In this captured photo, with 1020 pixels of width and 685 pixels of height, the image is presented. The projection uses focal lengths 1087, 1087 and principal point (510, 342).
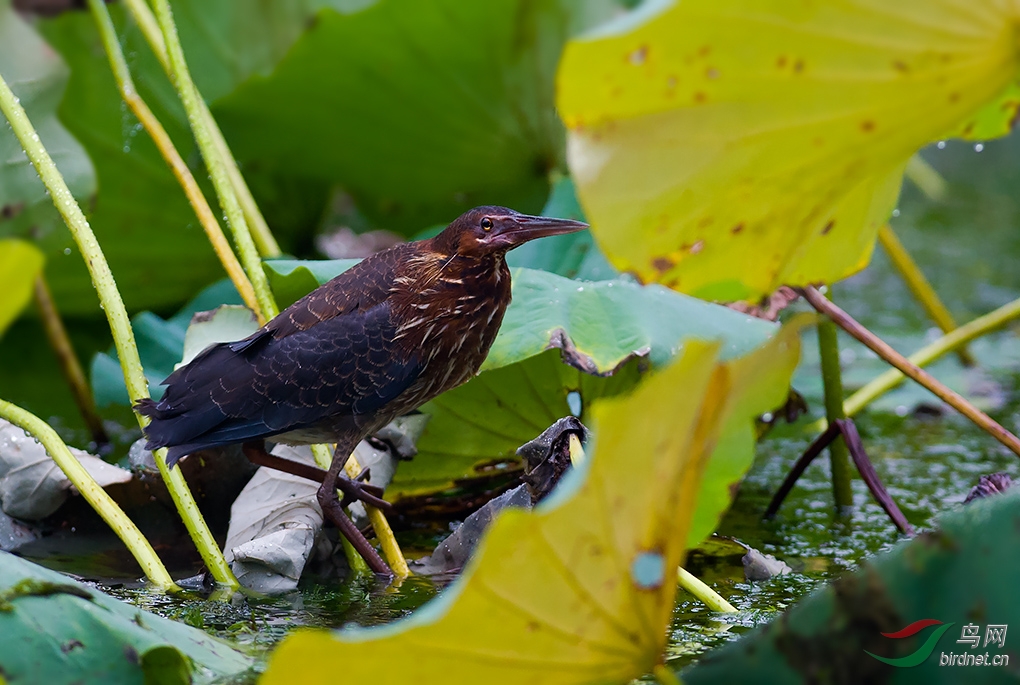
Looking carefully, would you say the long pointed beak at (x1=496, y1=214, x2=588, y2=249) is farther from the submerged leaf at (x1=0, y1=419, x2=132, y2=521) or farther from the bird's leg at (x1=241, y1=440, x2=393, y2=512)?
the submerged leaf at (x1=0, y1=419, x2=132, y2=521)

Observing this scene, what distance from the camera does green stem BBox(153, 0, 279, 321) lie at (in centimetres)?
269

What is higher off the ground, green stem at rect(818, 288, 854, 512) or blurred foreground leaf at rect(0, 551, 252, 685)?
green stem at rect(818, 288, 854, 512)

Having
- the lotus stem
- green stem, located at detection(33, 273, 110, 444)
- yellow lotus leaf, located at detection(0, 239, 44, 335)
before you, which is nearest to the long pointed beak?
the lotus stem

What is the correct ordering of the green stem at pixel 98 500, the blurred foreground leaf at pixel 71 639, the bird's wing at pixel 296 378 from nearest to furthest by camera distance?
1. the blurred foreground leaf at pixel 71 639
2. the green stem at pixel 98 500
3. the bird's wing at pixel 296 378

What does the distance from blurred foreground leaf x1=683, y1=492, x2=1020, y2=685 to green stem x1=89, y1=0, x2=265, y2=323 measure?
1862 millimetres

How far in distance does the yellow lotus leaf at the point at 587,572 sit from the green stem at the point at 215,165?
1707 millimetres

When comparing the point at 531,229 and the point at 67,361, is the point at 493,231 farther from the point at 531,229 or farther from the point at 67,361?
the point at 67,361

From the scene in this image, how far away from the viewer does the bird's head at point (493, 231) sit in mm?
2631

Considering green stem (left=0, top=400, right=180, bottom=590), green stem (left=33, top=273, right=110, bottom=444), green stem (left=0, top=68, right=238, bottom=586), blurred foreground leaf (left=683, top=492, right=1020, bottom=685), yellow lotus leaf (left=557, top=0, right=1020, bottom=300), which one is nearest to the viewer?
blurred foreground leaf (left=683, top=492, right=1020, bottom=685)

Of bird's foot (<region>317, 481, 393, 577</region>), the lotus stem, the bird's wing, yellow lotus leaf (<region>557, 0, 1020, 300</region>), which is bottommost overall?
bird's foot (<region>317, 481, 393, 577</region>)

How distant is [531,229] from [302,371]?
651 mm

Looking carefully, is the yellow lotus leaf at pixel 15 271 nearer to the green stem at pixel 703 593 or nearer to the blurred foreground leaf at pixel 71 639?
the blurred foreground leaf at pixel 71 639

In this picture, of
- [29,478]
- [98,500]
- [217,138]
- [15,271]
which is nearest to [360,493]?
[98,500]

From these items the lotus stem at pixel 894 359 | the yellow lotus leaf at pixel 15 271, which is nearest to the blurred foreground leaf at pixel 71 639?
the yellow lotus leaf at pixel 15 271
